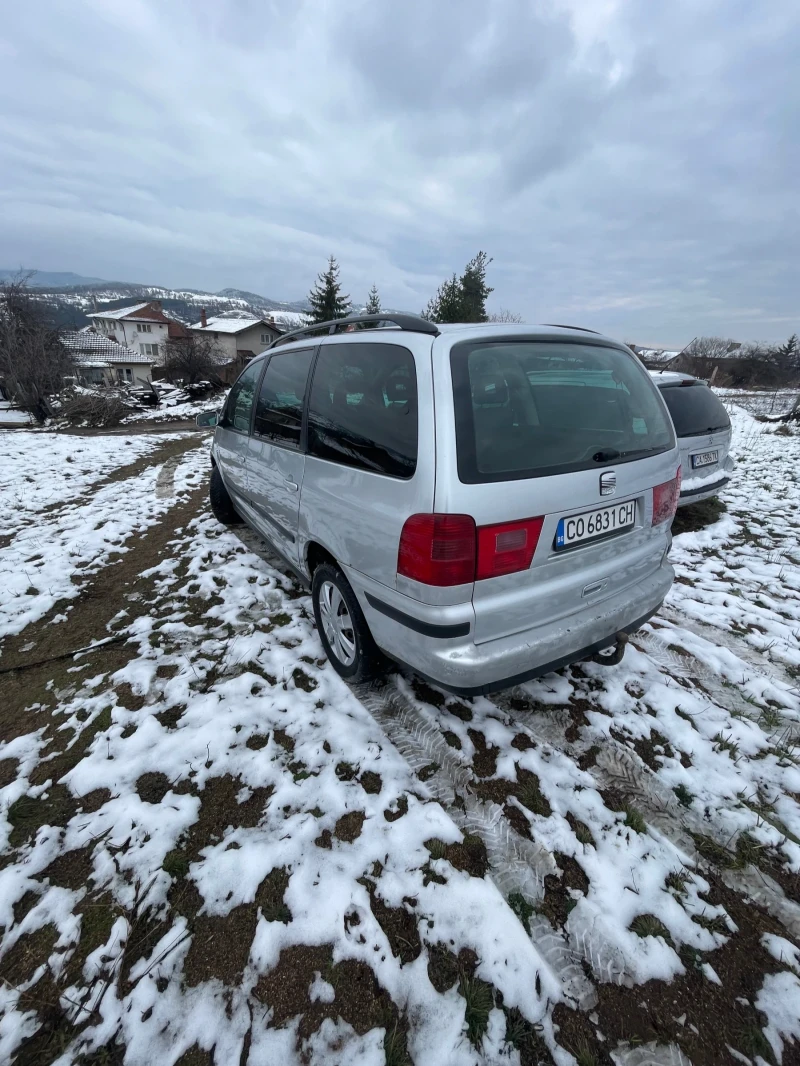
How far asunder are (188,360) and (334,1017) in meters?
35.1

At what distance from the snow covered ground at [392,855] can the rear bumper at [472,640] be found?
506mm

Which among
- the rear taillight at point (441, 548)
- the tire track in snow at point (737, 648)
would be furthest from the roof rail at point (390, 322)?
the tire track in snow at point (737, 648)

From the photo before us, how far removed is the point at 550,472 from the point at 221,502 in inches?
158

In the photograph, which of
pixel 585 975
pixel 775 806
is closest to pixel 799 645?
pixel 775 806

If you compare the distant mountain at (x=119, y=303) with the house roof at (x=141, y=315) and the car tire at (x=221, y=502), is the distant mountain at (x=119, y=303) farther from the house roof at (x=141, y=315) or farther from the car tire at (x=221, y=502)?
the car tire at (x=221, y=502)

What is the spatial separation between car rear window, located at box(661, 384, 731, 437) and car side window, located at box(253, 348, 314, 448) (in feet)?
11.6

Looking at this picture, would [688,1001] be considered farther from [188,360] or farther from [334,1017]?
[188,360]

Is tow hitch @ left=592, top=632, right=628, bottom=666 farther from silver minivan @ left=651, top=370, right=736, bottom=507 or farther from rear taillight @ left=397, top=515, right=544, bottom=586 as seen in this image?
silver minivan @ left=651, top=370, right=736, bottom=507

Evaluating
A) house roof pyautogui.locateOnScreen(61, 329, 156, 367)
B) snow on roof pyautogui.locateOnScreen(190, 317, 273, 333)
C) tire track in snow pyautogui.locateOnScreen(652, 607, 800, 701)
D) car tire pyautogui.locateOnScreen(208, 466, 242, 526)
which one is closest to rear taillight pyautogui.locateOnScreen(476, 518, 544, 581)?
tire track in snow pyautogui.locateOnScreen(652, 607, 800, 701)

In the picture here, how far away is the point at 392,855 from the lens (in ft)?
5.57

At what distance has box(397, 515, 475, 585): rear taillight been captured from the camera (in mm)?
1622

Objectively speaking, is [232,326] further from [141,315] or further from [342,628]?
[342,628]

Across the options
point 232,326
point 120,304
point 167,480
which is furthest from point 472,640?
point 120,304

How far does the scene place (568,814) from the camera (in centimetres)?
185
